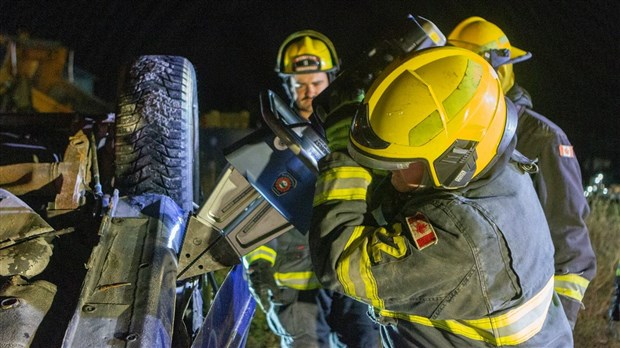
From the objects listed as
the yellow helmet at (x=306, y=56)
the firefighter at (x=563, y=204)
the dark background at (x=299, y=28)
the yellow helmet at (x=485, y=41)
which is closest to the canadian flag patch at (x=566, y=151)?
the firefighter at (x=563, y=204)

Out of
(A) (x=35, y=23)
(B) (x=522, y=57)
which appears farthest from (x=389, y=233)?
(A) (x=35, y=23)

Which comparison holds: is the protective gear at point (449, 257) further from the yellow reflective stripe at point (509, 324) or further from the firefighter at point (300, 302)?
the firefighter at point (300, 302)

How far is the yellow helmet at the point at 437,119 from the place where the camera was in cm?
164

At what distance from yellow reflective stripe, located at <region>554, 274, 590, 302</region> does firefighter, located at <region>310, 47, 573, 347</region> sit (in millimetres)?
817

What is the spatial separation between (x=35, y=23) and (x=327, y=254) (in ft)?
85.2

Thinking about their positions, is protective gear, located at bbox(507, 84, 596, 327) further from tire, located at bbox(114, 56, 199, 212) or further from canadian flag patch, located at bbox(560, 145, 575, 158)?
tire, located at bbox(114, 56, 199, 212)

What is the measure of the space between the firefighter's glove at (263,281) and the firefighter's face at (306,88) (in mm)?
1135

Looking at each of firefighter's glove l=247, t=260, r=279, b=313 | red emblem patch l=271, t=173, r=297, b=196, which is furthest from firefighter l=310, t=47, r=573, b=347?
firefighter's glove l=247, t=260, r=279, b=313

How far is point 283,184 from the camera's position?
2047 millimetres

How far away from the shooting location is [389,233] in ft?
5.45

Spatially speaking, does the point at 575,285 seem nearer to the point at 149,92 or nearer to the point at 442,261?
the point at 442,261

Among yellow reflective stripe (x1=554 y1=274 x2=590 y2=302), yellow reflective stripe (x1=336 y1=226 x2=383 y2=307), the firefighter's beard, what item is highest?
the firefighter's beard

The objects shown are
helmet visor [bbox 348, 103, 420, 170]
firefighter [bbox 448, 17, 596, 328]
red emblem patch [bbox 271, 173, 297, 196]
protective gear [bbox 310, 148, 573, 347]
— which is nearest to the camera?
protective gear [bbox 310, 148, 573, 347]

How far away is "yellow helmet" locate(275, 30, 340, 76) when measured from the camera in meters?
3.92
